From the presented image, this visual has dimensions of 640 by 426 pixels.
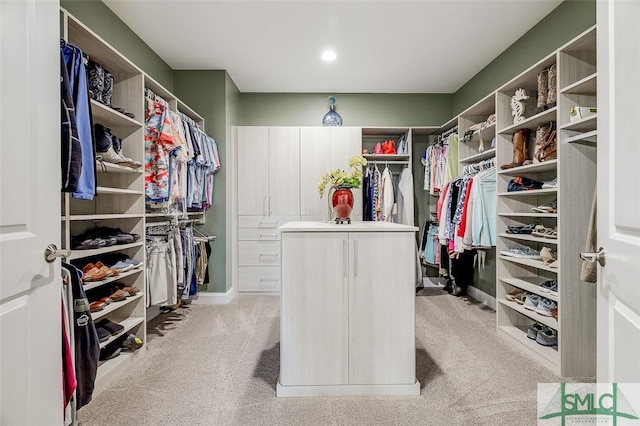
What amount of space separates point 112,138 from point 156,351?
159cm

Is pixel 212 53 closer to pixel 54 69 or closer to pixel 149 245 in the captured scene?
pixel 149 245

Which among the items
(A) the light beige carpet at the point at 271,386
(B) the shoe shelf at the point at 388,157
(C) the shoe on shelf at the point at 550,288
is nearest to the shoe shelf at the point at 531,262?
(C) the shoe on shelf at the point at 550,288

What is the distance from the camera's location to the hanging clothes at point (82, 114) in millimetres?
1773

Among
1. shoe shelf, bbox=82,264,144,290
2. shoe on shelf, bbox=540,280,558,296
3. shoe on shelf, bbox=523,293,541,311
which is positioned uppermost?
shoe shelf, bbox=82,264,144,290

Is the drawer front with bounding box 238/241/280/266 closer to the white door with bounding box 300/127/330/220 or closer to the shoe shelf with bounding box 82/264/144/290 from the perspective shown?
the white door with bounding box 300/127/330/220

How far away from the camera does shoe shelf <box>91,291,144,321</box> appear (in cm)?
206

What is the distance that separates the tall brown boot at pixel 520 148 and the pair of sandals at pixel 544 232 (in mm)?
554

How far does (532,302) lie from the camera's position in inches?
106

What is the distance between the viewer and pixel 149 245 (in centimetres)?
294

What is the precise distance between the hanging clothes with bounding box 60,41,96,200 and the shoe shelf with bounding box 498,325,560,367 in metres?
2.98

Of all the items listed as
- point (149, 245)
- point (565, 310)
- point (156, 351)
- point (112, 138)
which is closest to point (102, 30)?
point (112, 138)

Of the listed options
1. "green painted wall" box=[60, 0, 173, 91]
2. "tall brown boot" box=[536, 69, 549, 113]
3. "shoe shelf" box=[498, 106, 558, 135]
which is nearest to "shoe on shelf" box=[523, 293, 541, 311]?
"shoe shelf" box=[498, 106, 558, 135]

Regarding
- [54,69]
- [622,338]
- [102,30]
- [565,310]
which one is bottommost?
[565,310]

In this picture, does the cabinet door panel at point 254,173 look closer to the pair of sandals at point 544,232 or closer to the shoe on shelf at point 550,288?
the pair of sandals at point 544,232
